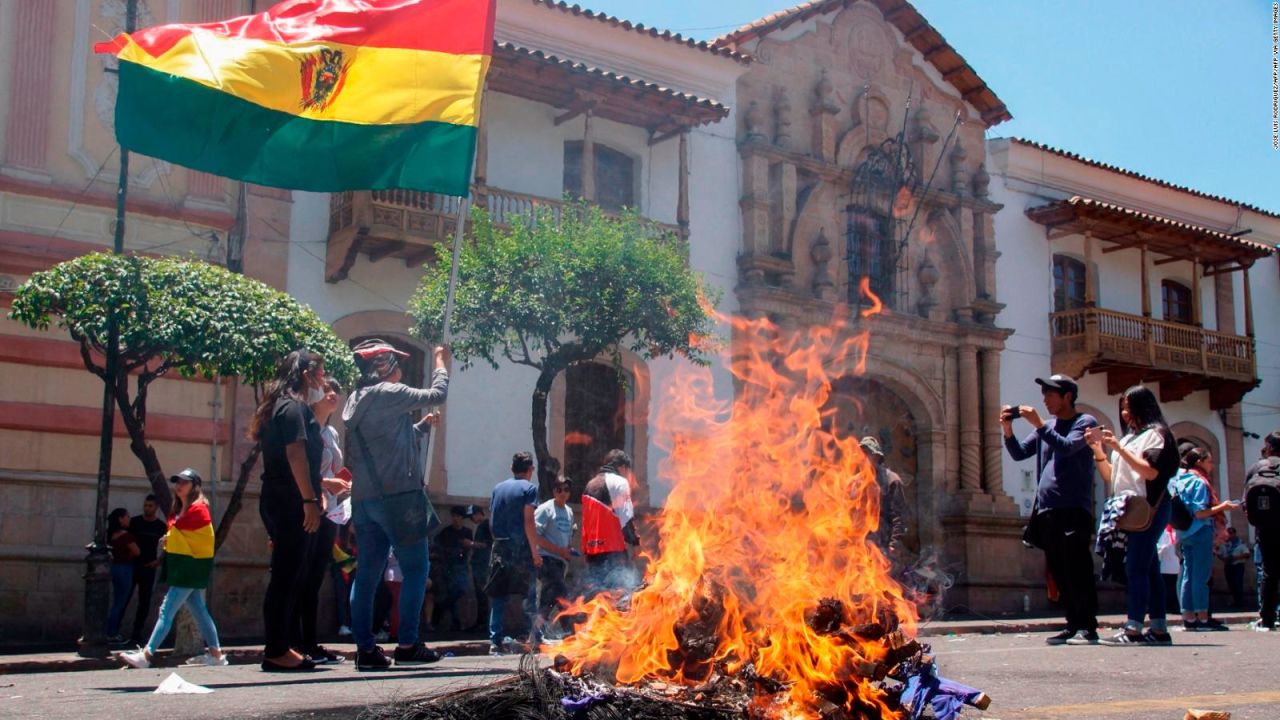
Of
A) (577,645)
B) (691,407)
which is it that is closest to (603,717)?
(577,645)

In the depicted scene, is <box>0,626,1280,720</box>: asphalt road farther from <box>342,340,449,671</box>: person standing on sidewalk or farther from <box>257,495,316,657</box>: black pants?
<box>342,340,449,671</box>: person standing on sidewalk

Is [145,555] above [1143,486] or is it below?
below

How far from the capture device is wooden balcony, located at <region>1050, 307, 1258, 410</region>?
2338cm

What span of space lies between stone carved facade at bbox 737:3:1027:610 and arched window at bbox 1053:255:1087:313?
6.38ft

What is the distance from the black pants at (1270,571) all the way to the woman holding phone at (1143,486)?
8.93ft

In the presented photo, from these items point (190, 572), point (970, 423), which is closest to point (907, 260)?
point (970, 423)

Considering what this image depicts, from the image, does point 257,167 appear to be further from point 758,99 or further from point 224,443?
point 758,99

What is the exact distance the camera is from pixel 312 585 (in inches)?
293

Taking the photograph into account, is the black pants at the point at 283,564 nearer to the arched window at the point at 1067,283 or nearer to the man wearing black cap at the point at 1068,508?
the man wearing black cap at the point at 1068,508

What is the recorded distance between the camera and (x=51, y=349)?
13.9 metres

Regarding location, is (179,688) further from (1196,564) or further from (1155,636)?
(1196,564)

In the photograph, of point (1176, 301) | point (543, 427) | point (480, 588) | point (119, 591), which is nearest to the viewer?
point (119, 591)

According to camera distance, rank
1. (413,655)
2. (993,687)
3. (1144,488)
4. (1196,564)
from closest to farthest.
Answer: (993,687) < (413,655) < (1144,488) < (1196,564)

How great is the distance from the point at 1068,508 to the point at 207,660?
5.86 metres
